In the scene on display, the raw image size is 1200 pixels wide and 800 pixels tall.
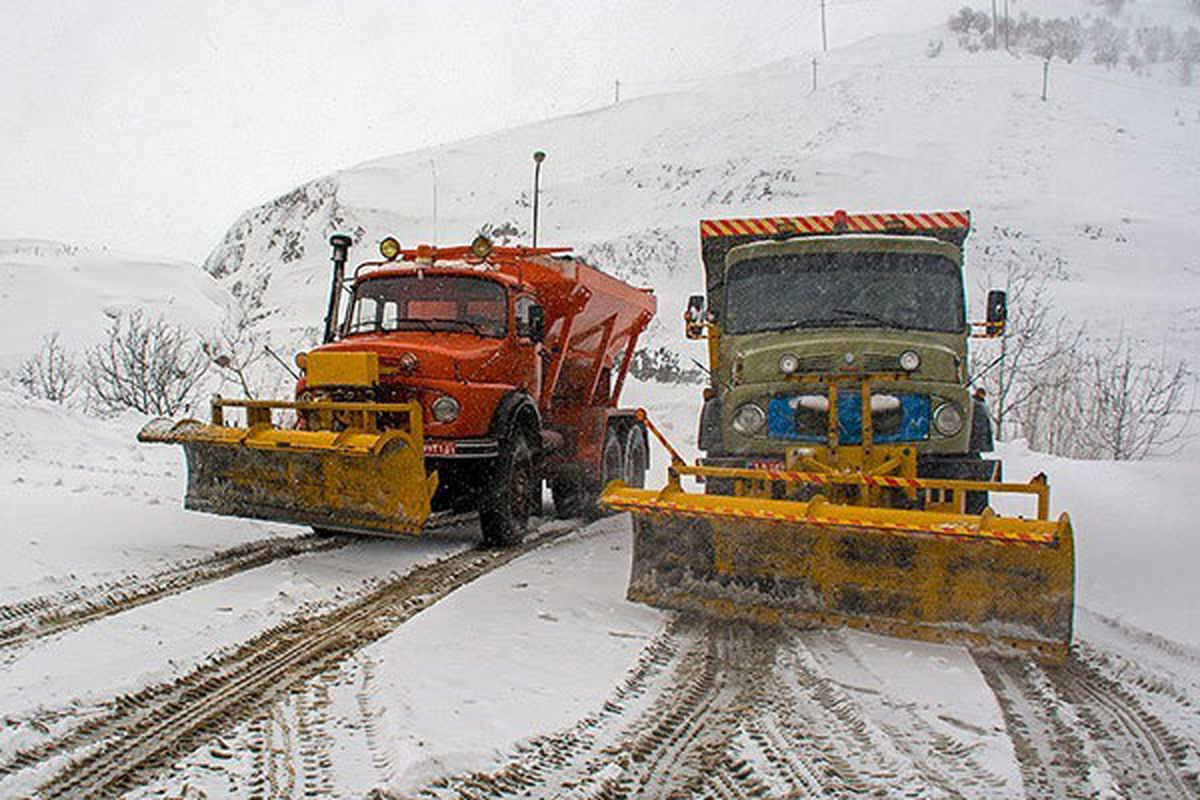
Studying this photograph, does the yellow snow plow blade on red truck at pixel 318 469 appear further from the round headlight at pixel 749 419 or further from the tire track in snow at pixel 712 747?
the tire track in snow at pixel 712 747

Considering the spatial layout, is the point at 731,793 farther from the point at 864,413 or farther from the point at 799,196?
the point at 799,196

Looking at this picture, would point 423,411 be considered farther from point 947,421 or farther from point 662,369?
point 662,369

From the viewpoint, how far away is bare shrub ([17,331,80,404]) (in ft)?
58.2

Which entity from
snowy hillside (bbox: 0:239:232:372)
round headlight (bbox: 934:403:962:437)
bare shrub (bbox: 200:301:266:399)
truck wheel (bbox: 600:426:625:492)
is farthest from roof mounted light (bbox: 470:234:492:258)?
snowy hillside (bbox: 0:239:232:372)

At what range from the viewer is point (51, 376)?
17703 mm

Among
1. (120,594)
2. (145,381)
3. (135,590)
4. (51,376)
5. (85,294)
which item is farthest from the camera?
(85,294)

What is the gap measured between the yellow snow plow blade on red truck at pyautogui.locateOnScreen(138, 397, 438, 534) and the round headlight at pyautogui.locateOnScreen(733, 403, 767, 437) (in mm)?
2116

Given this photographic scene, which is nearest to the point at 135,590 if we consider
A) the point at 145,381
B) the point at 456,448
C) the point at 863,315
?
the point at 456,448

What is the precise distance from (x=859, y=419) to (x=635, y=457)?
5035mm

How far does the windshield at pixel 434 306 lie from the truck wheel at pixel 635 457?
320 centimetres

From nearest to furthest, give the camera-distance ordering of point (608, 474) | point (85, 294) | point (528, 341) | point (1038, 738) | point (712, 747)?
1. point (712, 747)
2. point (1038, 738)
3. point (528, 341)
4. point (608, 474)
5. point (85, 294)

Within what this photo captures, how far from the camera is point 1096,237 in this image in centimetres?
3331

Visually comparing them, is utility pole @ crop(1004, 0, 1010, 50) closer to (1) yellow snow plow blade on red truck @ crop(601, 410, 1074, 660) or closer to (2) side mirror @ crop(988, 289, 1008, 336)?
(2) side mirror @ crop(988, 289, 1008, 336)

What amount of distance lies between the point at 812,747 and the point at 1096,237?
117 ft
